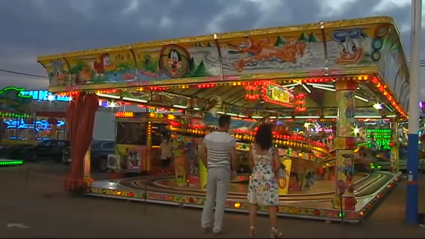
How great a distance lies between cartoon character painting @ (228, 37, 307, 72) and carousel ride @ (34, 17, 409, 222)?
19 millimetres

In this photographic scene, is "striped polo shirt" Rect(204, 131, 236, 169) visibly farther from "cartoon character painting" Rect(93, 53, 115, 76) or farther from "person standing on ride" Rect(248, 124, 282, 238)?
"cartoon character painting" Rect(93, 53, 115, 76)

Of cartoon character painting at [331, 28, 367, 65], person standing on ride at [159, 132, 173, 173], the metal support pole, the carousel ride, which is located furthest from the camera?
person standing on ride at [159, 132, 173, 173]

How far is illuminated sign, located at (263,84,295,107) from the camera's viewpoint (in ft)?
43.4

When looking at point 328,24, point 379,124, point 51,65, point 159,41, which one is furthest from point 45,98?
point 328,24

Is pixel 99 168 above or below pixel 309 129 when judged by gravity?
below

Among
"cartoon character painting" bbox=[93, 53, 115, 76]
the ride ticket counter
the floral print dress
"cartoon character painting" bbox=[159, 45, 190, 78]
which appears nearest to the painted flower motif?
the floral print dress

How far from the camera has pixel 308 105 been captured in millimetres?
20719

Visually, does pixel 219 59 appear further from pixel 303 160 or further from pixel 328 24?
pixel 303 160

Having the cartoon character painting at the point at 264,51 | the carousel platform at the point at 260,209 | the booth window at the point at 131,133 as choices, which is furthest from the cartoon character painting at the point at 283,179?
the booth window at the point at 131,133

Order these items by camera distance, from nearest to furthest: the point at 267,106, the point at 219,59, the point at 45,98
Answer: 1. the point at 219,59
2. the point at 267,106
3. the point at 45,98

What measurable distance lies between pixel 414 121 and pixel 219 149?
3.87 m

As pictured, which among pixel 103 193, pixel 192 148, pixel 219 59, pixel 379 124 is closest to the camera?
pixel 219 59

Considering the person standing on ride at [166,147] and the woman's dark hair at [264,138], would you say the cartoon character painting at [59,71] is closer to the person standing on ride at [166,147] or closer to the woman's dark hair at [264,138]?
the person standing on ride at [166,147]

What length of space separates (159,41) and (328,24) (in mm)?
3646
